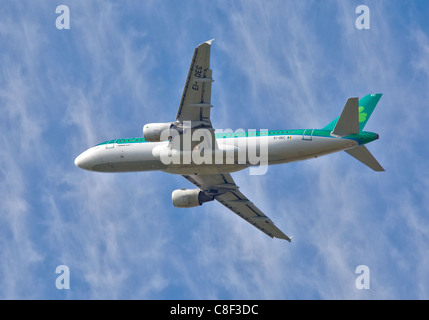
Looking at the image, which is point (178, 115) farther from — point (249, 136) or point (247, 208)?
point (247, 208)

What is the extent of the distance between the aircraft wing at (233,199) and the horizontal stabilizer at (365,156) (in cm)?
1038

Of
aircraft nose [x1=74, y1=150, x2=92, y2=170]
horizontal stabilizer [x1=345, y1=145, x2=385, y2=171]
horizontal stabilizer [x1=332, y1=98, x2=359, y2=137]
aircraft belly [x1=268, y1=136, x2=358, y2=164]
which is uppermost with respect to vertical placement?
aircraft nose [x1=74, y1=150, x2=92, y2=170]

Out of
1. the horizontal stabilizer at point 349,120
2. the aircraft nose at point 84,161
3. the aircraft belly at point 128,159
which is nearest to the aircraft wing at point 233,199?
the aircraft belly at point 128,159

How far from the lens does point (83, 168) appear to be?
54312 mm

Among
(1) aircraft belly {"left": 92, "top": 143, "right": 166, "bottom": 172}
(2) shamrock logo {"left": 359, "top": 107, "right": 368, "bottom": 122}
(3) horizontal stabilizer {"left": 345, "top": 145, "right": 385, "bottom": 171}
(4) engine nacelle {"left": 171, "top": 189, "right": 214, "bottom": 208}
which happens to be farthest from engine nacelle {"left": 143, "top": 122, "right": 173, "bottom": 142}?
(2) shamrock logo {"left": 359, "top": 107, "right": 368, "bottom": 122}

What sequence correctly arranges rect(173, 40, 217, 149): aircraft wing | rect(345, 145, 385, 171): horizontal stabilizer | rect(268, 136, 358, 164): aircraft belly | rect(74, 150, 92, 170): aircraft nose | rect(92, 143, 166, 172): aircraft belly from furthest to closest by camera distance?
1. rect(74, 150, 92, 170): aircraft nose
2. rect(92, 143, 166, 172): aircraft belly
3. rect(345, 145, 385, 171): horizontal stabilizer
4. rect(268, 136, 358, 164): aircraft belly
5. rect(173, 40, 217, 149): aircraft wing

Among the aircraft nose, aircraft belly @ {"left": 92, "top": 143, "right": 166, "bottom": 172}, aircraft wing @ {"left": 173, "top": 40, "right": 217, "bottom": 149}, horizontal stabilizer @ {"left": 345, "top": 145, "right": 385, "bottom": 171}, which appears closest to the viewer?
aircraft wing @ {"left": 173, "top": 40, "right": 217, "bottom": 149}

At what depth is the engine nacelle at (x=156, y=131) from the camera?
48562 millimetres

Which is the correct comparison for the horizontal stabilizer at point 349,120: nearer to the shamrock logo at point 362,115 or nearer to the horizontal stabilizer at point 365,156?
the horizontal stabilizer at point 365,156

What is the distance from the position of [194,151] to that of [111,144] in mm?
7084

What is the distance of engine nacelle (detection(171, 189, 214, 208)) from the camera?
56.2 m

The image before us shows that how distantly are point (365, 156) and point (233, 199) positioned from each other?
40.3 ft

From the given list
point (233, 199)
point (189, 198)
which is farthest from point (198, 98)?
point (233, 199)

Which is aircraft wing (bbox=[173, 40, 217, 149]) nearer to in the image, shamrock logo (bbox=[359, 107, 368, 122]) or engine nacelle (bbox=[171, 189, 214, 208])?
engine nacelle (bbox=[171, 189, 214, 208])
